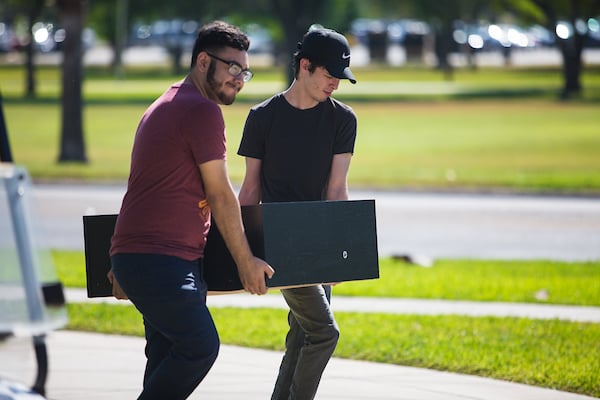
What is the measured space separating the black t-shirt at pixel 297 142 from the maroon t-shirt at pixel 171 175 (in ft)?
2.83

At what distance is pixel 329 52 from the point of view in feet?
17.5

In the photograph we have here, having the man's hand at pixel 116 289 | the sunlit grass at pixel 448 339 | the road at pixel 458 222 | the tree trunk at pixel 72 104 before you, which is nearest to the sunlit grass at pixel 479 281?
the road at pixel 458 222

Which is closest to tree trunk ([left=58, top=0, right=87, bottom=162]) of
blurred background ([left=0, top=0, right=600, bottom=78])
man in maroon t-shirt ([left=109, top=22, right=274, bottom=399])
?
man in maroon t-shirt ([left=109, top=22, right=274, bottom=399])

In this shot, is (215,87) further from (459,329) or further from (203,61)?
(459,329)

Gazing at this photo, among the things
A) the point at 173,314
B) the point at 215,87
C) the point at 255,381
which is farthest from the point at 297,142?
the point at 255,381

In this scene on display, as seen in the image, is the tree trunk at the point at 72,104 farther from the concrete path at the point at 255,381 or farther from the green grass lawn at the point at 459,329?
the concrete path at the point at 255,381

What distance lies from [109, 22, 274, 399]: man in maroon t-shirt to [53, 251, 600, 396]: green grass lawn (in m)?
2.94

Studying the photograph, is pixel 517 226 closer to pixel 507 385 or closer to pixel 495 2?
pixel 507 385

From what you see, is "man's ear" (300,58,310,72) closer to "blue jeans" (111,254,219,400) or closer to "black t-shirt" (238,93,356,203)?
"black t-shirt" (238,93,356,203)

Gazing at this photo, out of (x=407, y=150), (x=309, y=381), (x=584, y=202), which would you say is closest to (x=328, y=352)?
(x=309, y=381)

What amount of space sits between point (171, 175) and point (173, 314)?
533 millimetres

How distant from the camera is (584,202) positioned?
731 inches

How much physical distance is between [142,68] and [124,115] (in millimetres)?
39600

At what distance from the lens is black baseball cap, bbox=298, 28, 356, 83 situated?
533cm
